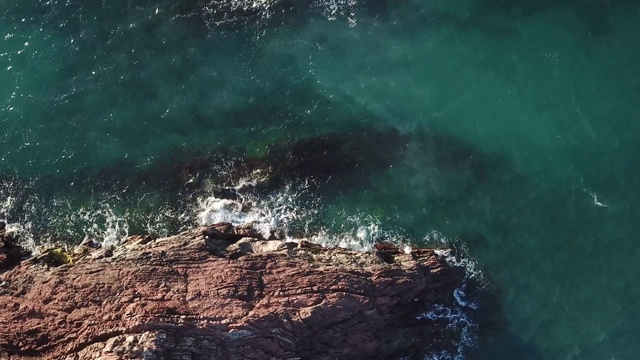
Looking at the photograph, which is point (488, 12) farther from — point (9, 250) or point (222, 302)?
point (9, 250)

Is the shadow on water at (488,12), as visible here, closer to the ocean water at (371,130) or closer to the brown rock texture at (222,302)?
the ocean water at (371,130)

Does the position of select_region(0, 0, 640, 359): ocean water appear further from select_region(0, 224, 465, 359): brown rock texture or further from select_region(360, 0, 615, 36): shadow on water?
select_region(0, 224, 465, 359): brown rock texture

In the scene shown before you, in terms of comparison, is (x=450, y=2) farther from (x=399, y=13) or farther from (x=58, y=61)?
A: (x=58, y=61)

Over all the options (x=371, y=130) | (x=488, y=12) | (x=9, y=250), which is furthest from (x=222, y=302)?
(x=488, y=12)

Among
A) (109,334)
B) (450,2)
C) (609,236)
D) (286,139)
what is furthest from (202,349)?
(450,2)

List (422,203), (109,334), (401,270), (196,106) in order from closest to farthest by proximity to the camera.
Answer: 1. (109,334)
2. (401,270)
3. (422,203)
4. (196,106)

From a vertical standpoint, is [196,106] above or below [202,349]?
above
